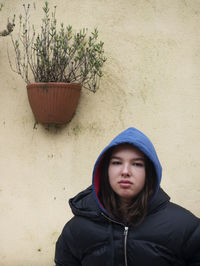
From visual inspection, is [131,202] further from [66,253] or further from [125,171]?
[66,253]

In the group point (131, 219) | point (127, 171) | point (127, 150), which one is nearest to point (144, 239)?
point (131, 219)

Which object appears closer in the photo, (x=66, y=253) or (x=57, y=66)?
(x=66, y=253)

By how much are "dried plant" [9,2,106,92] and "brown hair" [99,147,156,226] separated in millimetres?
1164

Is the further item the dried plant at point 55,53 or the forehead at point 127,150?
the dried plant at point 55,53

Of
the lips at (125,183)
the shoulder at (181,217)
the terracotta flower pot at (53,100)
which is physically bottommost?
the shoulder at (181,217)

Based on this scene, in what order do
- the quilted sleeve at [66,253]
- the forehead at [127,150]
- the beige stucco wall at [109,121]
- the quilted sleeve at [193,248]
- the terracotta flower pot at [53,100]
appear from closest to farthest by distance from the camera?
the quilted sleeve at [193,248], the forehead at [127,150], the quilted sleeve at [66,253], the terracotta flower pot at [53,100], the beige stucco wall at [109,121]

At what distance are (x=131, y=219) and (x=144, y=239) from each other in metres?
0.13

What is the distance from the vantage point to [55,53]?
10.9ft

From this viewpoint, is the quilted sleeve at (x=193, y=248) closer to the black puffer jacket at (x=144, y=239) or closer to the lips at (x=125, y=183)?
the black puffer jacket at (x=144, y=239)

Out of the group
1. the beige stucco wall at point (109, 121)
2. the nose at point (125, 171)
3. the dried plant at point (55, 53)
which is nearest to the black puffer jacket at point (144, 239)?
the nose at point (125, 171)

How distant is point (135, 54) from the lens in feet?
11.5

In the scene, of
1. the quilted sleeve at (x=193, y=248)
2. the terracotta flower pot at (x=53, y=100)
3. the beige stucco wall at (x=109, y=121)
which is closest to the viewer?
the quilted sleeve at (x=193, y=248)

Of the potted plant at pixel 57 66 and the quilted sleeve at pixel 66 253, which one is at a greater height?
the potted plant at pixel 57 66

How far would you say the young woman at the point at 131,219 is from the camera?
7.17 ft
